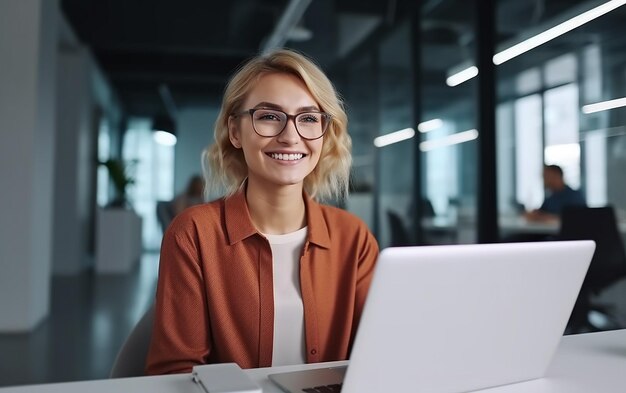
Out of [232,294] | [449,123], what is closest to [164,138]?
[449,123]

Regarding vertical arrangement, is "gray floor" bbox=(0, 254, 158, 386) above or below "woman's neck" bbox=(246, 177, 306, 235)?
below

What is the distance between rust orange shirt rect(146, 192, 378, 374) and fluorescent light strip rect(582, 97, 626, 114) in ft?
8.34

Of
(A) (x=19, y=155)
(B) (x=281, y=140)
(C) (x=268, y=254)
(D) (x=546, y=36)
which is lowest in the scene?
(C) (x=268, y=254)

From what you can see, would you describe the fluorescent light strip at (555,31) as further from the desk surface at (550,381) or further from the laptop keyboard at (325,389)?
the laptop keyboard at (325,389)

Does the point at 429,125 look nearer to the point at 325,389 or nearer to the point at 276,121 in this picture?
the point at 276,121

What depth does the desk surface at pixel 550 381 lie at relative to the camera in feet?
2.82

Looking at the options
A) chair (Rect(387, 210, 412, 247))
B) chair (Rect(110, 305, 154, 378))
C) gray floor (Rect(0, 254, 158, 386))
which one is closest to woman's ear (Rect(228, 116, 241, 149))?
chair (Rect(110, 305, 154, 378))

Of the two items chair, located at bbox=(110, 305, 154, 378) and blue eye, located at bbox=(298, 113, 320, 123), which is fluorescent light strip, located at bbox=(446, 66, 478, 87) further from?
chair, located at bbox=(110, 305, 154, 378)

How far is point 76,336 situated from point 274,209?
3.35 m

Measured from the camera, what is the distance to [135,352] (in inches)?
48.9

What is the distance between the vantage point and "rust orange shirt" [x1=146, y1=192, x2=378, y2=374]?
123 cm

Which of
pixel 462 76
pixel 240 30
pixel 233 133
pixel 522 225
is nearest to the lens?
pixel 233 133

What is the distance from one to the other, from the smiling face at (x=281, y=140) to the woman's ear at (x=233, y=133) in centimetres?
7

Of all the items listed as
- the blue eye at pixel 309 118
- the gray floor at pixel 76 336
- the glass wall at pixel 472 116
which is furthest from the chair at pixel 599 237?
the gray floor at pixel 76 336
